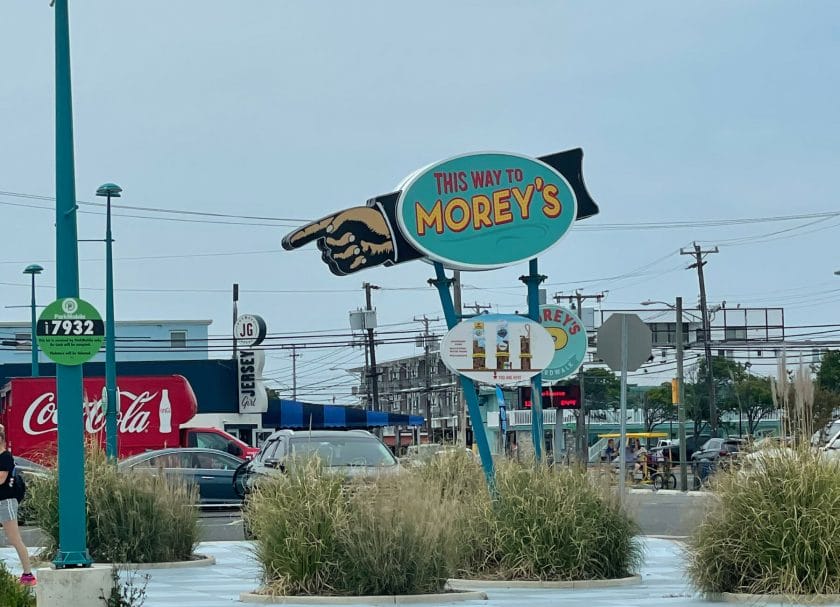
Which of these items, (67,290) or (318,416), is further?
(318,416)

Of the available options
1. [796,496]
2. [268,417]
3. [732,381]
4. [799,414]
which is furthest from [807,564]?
[732,381]

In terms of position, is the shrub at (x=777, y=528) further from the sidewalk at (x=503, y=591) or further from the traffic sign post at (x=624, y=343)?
the traffic sign post at (x=624, y=343)

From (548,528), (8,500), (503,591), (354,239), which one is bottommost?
(503,591)

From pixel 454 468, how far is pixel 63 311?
643 centimetres

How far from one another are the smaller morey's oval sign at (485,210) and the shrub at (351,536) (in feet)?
13.5

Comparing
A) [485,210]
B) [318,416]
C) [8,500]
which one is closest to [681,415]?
[318,416]

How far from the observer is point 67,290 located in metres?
10.4

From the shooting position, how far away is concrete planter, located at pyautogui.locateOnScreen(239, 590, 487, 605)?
11312 mm

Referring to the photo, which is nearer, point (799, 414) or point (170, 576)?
point (799, 414)

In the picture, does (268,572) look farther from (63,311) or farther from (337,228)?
(337,228)

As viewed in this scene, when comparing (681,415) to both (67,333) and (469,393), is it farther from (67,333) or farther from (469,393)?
(67,333)

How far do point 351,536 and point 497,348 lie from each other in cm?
458

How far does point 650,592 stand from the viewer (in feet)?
40.9

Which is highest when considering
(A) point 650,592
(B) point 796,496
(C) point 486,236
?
(C) point 486,236
